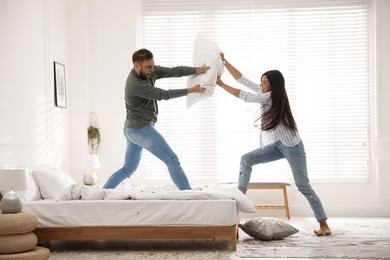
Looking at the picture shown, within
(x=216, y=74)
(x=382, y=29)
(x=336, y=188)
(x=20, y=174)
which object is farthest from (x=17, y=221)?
(x=382, y=29)

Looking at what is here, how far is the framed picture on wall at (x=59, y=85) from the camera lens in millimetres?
7113

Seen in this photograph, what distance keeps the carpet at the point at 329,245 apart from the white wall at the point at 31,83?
7.67 feet

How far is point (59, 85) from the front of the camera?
724 cm

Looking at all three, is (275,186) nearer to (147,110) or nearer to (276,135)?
(276,135)

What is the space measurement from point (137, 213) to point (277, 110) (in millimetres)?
1588

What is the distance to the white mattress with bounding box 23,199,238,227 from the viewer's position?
4773mm

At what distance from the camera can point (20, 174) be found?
4.54 meters

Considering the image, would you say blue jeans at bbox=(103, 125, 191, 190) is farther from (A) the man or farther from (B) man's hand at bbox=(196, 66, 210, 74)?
(B) man's hand at bbox=(196, 66, 210, 74)

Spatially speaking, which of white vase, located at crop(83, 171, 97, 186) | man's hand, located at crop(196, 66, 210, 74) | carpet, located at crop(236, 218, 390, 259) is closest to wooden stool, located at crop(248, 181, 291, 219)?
carpet, located at crop(236, 218, 390, 259)

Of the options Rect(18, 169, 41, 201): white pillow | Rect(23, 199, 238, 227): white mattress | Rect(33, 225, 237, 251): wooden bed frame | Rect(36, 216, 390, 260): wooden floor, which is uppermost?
Rect(18, 169, 41, 201): white pillow

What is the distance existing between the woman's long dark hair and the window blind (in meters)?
2.20

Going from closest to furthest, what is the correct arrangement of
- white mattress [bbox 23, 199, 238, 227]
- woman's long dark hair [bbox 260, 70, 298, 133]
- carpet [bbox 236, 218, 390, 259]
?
carpet [bbox 236, 218, 390, 259] < white mattress [bbox 23, 199, 238, 227] < woman's long dark hair [bbox 260, 70, 298, 133]

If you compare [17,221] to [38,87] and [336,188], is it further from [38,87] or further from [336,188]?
[336,188]

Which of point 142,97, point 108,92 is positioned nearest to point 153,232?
point 142,97
